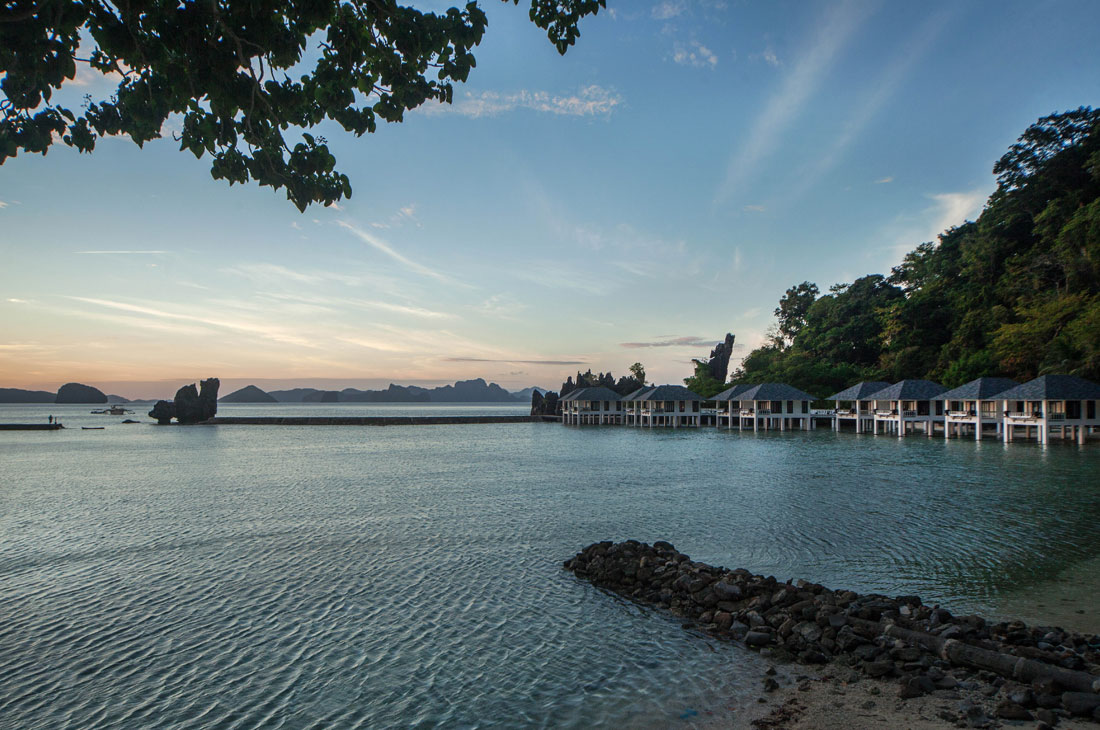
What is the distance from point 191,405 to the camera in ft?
273

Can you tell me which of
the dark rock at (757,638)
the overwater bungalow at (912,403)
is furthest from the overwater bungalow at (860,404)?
the dark rock at (757,638)

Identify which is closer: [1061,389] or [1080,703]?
[1080,703]

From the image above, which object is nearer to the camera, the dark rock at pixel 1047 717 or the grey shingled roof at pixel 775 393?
the dark rock at pixel 1047 717

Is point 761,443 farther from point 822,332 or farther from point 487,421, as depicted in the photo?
point 487,421

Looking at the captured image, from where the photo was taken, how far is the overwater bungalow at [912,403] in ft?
160

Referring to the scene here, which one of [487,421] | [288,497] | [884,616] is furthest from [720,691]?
[487,421]

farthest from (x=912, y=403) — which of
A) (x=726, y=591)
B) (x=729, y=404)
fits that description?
(x=726, y=591)

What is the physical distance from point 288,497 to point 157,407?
7666 cm

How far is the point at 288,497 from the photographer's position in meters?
22.3

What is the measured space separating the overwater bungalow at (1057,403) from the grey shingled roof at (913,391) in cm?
783

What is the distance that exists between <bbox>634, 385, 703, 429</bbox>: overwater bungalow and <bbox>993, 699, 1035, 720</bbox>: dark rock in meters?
62.9

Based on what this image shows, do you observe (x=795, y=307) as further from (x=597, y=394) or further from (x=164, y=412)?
(x=164, y=412)

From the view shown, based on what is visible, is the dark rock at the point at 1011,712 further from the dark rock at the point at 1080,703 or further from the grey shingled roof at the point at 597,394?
the grey shingled roof at the point at 597,394

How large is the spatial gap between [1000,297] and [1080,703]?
59.8 m
